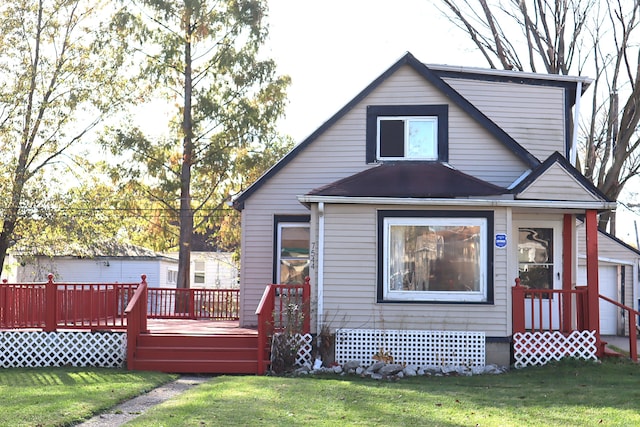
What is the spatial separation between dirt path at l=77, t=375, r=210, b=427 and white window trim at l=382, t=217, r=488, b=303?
369 centimetres

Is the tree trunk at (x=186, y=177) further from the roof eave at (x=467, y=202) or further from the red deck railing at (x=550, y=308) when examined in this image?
the red deck railing at (x=550, y=308)

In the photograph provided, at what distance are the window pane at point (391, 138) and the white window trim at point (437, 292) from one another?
2.05 metres

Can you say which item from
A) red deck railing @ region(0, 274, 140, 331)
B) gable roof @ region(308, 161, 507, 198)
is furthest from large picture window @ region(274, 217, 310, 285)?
red deck railing @ region(0, 274, 140, 331)

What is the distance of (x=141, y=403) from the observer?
11.6 meters

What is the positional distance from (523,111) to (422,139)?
2.98m

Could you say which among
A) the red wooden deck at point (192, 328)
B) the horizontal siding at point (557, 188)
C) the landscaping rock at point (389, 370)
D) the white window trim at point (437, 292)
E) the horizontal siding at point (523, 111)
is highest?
the horizontal siding at point (523, 111)

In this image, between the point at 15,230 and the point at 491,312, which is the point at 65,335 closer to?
the point at 491,312

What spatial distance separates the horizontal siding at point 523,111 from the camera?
19.0 metres

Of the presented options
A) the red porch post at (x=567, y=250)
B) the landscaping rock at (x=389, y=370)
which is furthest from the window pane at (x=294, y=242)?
the red porch post at (x=567, y=250)

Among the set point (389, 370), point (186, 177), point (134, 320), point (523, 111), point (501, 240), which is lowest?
point (389, 370)

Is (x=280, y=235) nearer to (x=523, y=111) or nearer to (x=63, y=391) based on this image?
(x=523, y=111)

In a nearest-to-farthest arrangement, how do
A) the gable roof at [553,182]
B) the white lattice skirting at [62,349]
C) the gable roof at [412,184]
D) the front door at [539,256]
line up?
the gable roof at [553,182], the gable roof at [412,184], the white lattice skirting at [62,349], the front door at [539,256]

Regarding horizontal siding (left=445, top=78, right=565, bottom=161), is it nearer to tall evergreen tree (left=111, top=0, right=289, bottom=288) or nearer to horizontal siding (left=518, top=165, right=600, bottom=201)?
horizontal siding (left=518, top=165, right=600, bottom=201)

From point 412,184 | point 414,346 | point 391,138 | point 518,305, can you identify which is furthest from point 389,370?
point 391,138
